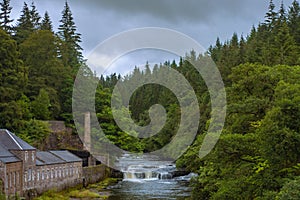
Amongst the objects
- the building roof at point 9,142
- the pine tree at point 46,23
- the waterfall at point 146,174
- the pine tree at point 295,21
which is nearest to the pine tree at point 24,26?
the pine tree at point 46,23

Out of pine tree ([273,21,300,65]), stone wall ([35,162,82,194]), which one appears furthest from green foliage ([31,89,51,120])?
pine tree ([273,21,300,65])

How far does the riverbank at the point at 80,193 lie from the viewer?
4084 cm

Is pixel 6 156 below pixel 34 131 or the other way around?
below

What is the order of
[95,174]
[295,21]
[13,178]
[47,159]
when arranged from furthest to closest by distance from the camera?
[295,21], [95,174], [47,159], [13,178]

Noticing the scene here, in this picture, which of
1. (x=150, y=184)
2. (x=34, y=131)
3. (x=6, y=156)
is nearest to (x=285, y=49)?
(x=150, y=184)

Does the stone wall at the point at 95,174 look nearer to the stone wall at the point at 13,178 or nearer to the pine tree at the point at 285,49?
the stone wall at the point at 13,178

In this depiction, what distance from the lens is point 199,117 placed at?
215 feet

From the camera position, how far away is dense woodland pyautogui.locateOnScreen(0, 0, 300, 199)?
66.9 feet

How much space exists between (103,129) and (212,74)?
1167 inches

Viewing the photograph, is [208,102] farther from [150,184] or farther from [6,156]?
[6,156]

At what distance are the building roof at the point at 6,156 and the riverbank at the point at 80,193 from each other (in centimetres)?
393

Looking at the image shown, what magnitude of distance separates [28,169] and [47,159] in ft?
18.6

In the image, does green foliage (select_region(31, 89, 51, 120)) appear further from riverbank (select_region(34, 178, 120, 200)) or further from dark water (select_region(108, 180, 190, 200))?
dark water (select_region(108, 180, 190, 200))

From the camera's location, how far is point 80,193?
145 ft
